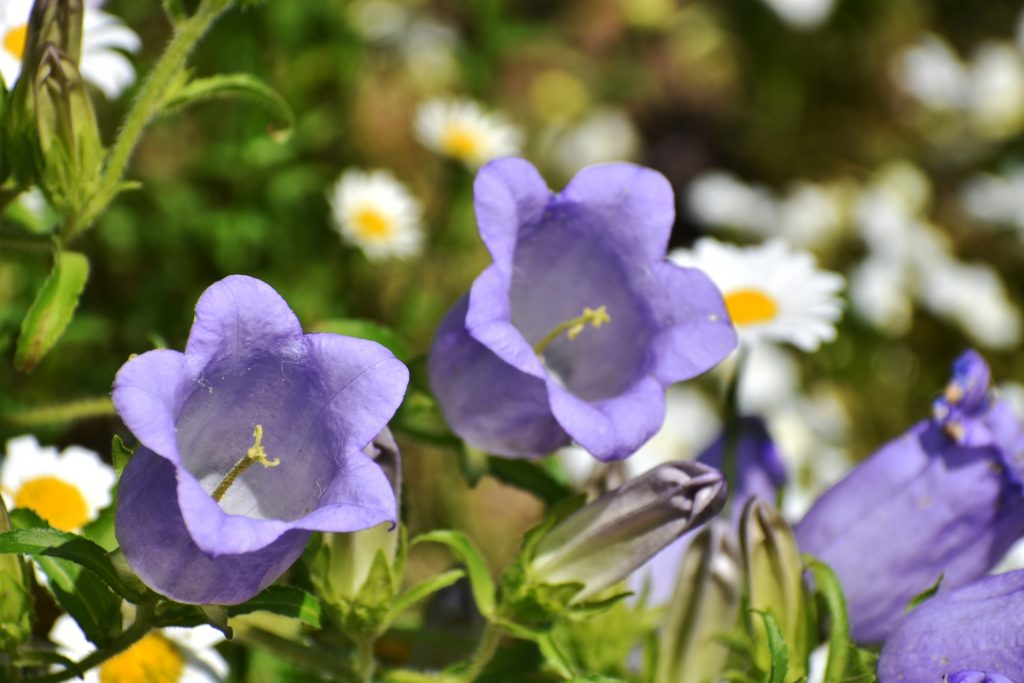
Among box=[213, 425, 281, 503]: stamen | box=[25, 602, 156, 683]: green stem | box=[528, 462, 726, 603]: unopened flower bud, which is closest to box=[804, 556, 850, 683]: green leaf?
box=[528, 462, 726, 603]: unopened flower bud

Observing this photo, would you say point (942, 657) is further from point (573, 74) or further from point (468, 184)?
point (573, 74)

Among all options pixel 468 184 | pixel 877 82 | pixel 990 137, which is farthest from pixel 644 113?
pixel 468 184

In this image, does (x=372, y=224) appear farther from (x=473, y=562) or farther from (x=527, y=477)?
(x=473, y=562)

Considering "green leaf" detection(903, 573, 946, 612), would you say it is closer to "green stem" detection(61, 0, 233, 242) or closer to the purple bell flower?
the purple bell flower

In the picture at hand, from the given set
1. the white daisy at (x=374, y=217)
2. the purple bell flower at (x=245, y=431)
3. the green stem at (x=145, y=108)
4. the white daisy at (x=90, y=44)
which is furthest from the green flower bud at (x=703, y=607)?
the white daisy at (x=374, y=217)

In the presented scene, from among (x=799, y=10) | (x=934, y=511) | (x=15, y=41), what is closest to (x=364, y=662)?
(x=934, y=511)

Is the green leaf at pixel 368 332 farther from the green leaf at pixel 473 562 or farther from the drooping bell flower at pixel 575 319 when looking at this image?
the green leaf at pixel 473 562

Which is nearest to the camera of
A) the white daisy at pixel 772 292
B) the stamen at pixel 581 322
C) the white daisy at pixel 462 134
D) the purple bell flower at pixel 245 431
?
the purple bell flower at pixel 245 431
